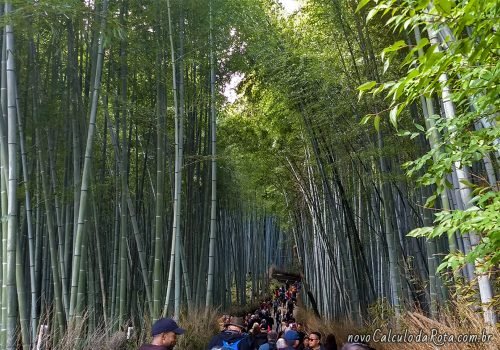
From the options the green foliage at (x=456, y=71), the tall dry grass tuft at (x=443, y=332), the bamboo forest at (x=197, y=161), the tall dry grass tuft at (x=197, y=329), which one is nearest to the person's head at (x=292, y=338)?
the bamboo forest at (x=197, y=161)

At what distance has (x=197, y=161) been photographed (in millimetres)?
5707

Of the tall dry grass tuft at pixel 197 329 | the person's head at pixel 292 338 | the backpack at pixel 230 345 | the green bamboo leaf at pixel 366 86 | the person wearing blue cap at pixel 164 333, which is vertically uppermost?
the green bamboo leaf at pixel 366 86

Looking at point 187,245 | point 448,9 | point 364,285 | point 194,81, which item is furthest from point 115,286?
point 448,9

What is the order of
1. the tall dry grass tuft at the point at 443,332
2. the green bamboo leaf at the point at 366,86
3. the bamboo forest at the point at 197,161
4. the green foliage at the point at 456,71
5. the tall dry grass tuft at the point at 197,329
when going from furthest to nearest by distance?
the tall dry grass tuft at the point at 197,329, the bamboo forest at the point at 197,161, the tall dry grass tuft at the point at 443,332, the green bamboo leaf at the point at 366,86, the green foliage at the point at 456,71

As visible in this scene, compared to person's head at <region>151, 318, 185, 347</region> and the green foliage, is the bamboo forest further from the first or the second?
person's head at <region>151, 318, 185, 347</region>

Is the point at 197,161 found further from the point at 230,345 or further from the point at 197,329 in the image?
the point at 230,345

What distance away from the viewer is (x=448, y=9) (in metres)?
1.24

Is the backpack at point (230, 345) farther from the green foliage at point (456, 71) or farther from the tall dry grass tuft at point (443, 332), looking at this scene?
the green foliage at point (456, 71)

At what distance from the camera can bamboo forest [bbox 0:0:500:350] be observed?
3.13 metres

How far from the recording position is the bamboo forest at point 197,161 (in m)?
3.13

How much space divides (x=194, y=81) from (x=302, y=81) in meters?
1.63

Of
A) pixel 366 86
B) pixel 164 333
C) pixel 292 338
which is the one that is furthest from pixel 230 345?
pixel 366 86

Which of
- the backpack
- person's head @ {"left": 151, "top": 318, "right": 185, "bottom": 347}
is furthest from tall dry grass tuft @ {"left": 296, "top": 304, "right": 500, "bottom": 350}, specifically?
person's head @ {"left": 151, "top": 318, "right": 185, "bottom": 347}

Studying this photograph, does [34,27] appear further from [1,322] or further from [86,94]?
[1,322]
